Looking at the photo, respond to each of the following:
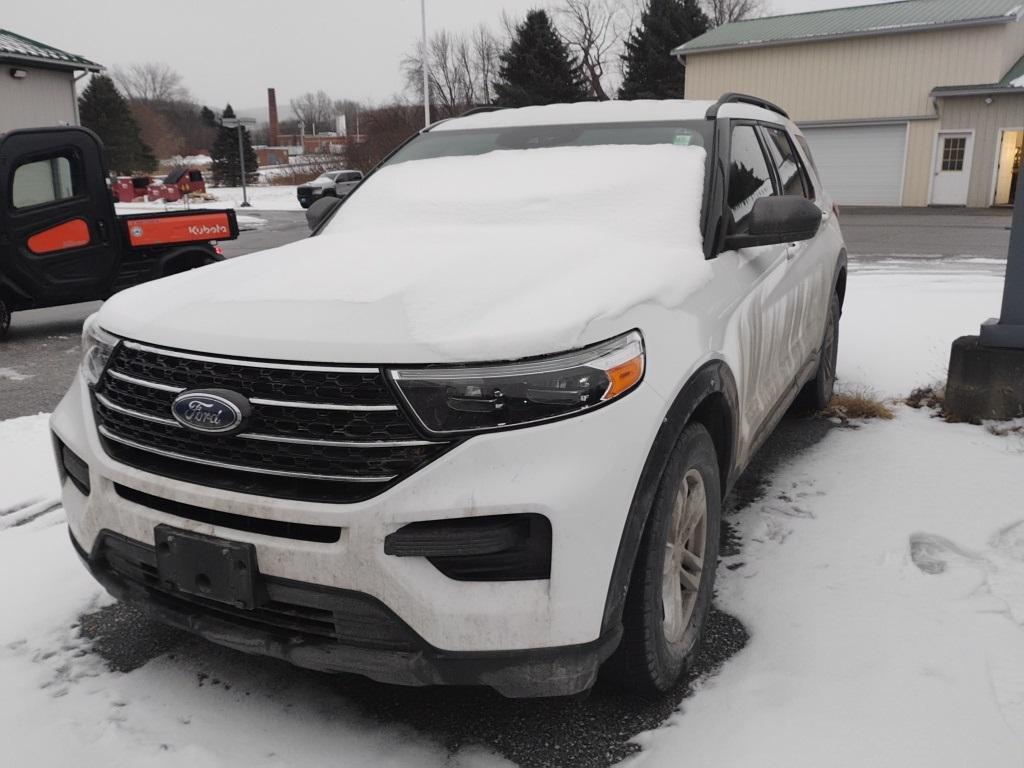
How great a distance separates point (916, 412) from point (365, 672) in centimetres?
421

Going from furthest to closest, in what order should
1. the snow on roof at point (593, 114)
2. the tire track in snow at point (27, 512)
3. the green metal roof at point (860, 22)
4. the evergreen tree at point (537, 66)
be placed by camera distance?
the evergreen tree at point (537, 66) < the green metal roof at point (860, 22) < the tire track in snow at point (27, 512) < the snow on roof at point (593, 114)

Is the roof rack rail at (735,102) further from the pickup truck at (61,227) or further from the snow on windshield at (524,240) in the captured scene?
the pickup truck at (61,227)

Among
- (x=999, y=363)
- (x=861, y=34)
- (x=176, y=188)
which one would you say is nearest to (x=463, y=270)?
(x=999, y=363)

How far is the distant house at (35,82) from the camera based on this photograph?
22250 mm

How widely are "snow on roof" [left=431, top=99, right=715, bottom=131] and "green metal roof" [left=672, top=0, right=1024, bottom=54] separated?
A: 25.6 meters

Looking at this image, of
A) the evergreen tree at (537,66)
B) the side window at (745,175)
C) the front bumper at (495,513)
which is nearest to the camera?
the front bumper at (495,513)

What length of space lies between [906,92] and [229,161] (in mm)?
44559

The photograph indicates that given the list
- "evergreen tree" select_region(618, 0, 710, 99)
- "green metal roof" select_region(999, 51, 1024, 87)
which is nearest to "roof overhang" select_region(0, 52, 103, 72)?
"green metal roof" select_region(999, 51, 1024, 87)

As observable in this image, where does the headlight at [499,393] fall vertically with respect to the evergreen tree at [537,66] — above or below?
below

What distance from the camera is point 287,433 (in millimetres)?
2016

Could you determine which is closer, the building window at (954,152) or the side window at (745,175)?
the side window at (745,175)

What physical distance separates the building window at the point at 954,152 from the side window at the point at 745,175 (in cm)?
2531

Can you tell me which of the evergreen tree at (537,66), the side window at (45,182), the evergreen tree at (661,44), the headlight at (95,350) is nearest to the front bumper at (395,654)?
the headlight at (95,350)

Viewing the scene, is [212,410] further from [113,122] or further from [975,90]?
[113,122]
